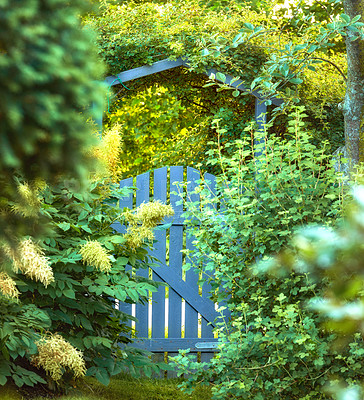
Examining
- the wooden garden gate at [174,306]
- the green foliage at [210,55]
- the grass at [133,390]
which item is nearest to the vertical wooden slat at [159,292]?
the wooden garden gate at [174,306]

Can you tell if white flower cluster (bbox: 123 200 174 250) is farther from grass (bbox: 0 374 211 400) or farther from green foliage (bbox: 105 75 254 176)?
green foliage (bbox: 105 75 254 176)

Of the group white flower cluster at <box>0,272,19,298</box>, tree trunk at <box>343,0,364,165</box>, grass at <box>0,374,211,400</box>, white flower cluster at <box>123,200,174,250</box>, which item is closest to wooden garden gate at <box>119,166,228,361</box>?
grass at <box>0,374,211,400</box>

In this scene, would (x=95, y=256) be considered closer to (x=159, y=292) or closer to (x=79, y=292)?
(x=79, y=292)

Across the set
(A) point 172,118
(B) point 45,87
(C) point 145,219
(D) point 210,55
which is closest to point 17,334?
(C) point 145,219

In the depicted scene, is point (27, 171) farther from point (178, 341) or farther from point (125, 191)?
point (178, 341)

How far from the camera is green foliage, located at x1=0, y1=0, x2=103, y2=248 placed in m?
0.86

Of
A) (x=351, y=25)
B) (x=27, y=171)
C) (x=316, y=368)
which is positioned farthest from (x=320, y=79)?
(x=27, y=171)

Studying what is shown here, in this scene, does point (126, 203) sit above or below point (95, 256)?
above

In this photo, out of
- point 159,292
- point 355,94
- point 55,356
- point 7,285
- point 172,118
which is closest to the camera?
point 7,285

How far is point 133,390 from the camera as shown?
376 cm

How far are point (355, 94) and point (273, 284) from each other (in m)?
1.55

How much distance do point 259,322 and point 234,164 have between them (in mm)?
929

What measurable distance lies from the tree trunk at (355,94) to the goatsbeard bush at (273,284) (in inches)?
25.7

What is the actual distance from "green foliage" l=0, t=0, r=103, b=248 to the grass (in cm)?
230
